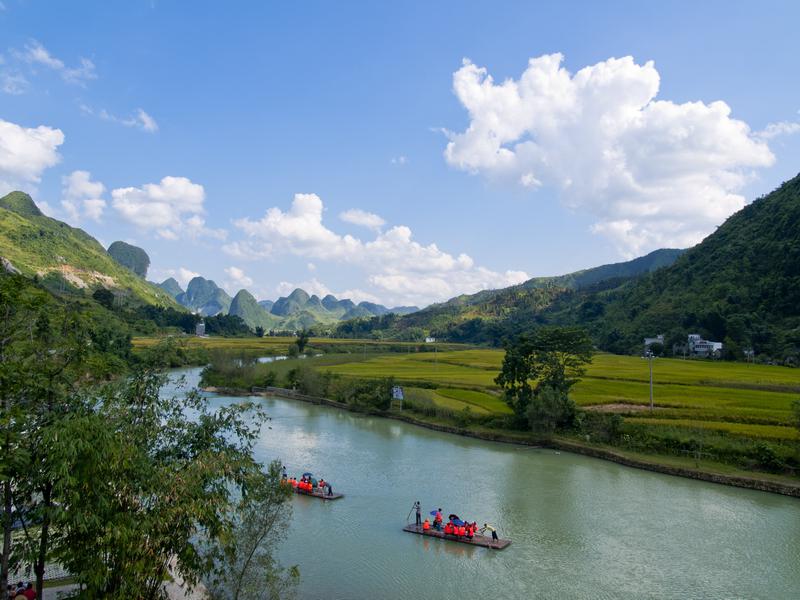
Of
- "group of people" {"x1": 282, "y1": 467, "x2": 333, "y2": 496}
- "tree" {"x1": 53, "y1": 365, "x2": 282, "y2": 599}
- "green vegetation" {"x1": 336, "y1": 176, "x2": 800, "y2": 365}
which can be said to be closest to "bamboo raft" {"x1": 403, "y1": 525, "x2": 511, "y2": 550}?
"group of people" {"x1": 282, "y1": 467, "x2": 333, "y2": 496}

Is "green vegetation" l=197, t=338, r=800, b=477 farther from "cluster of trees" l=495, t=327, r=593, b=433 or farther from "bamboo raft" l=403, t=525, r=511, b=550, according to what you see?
"bamboo raft" l=403, t=525, r=511, b=550

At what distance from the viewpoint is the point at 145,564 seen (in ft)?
30.2

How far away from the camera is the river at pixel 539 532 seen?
17.8 meters

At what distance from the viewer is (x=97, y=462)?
28.3ft

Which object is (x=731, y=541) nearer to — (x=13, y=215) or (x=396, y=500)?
(x=396, y=500)

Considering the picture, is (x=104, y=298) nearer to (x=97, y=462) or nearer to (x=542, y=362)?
(x=542, y=362)

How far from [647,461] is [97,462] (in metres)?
29.9

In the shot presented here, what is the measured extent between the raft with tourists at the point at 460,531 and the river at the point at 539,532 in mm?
308

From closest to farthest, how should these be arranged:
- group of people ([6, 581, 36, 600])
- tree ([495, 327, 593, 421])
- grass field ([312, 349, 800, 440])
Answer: group of people ([6, 581, 36, 600])
grass field ([312, 349, 800, 440])
tree ([495, 327, 593, 421])

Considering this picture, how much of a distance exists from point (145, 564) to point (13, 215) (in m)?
171

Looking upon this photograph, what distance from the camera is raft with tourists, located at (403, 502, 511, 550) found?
67.5 feet

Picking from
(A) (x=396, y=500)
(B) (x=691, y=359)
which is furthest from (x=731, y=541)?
(B) (x=691, y=359)

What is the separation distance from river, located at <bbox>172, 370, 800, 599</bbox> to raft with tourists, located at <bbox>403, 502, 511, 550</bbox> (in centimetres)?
31

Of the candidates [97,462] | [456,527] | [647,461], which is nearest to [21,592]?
[97,462]
